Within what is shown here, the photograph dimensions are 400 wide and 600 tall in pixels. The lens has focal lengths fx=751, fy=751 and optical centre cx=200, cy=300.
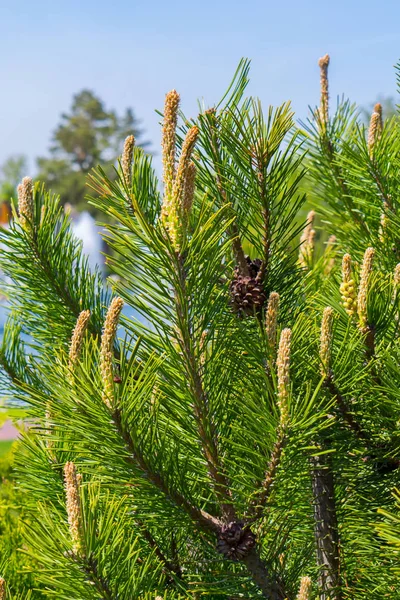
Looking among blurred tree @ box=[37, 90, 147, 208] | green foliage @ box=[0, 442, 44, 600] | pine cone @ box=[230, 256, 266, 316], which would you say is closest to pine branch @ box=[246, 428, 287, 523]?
pine cone @ box=[230, 256, 266, 316]

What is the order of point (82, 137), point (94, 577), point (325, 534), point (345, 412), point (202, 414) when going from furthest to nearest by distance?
point (82, 137) < point (325, 534) < point (345, 412) < point (202, 414) < point (94, 577)

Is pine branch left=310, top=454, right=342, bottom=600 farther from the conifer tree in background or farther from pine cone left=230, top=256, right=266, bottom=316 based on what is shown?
pine cone left=230, top=256, right=266, bottom=316

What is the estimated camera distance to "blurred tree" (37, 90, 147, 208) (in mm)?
48844

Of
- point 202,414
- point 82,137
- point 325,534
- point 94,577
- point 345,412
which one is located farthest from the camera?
point 82,137

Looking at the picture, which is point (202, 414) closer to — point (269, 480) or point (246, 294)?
point (269, 480)

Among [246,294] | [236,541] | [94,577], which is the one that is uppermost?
[246,294]

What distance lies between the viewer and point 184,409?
1410 millimetres

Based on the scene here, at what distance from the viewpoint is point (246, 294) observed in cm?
160

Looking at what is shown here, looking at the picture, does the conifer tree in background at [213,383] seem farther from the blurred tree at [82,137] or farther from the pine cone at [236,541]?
the blurred tree at [82,137]

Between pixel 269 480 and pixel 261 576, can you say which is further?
pixel 261 576

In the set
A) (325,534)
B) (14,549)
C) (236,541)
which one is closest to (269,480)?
(236,541)

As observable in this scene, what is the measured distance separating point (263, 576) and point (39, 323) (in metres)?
0.88

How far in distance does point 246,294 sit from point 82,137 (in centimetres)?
4883

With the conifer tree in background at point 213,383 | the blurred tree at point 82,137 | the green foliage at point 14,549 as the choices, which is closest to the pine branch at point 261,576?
the conifer tree in background at point 213,383
